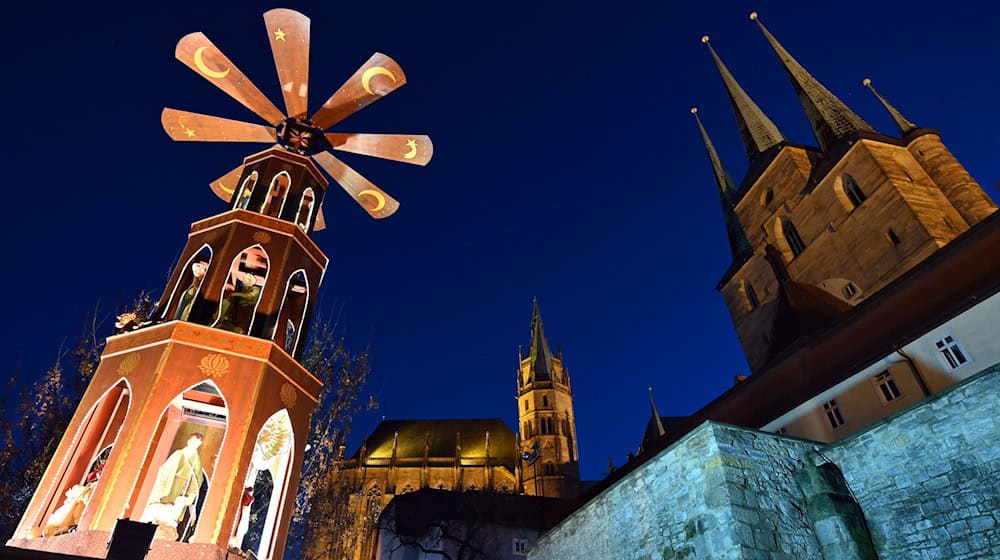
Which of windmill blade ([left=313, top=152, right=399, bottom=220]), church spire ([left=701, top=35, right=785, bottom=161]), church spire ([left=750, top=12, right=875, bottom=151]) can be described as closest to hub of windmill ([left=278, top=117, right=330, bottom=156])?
windmill blade ([left=313, top=152, right=399, bottom=220])

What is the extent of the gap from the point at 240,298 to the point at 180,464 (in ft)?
7.61

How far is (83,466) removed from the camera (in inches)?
253

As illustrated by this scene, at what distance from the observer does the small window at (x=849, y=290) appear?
23.1m

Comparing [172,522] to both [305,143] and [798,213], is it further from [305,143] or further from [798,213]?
[798,213]

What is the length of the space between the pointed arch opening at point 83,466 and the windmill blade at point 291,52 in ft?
15.8

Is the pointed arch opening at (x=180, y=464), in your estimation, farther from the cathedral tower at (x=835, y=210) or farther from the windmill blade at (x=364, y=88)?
the cathedral tower at (x=835, y=210)

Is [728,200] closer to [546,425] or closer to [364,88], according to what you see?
[546,425]

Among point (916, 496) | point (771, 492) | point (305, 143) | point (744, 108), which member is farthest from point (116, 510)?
point (744, 108)

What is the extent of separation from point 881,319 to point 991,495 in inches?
201

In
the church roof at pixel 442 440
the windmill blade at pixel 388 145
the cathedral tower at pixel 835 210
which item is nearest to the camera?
the windmill blade at pixel 388 145

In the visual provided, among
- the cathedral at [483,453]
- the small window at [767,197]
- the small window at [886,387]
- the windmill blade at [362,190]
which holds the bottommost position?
the small window at [886,387]

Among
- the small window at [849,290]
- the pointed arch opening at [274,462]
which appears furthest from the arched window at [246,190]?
the small window at [849,290]

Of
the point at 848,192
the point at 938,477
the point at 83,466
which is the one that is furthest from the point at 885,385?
the point at 848,192

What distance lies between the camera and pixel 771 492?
10.4 metres
